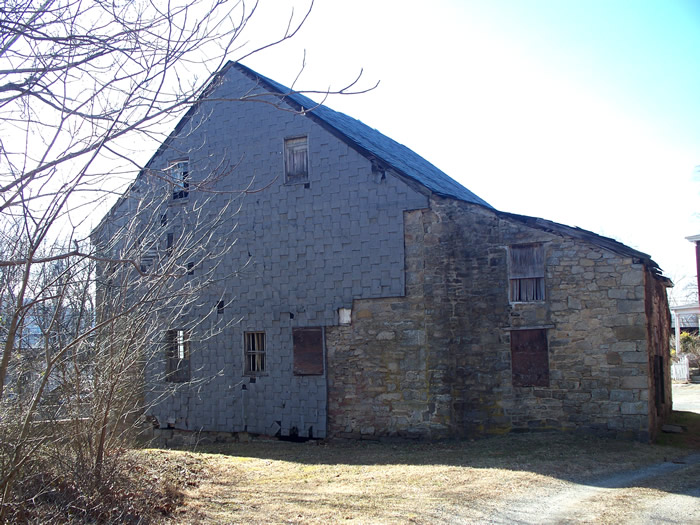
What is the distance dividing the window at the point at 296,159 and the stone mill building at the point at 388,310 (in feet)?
0.13

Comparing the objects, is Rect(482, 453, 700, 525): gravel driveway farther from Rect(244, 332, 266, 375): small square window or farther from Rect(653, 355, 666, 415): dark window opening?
Rect(244, 332, 266, 375): small square window

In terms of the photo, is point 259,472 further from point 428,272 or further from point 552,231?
point 552,231

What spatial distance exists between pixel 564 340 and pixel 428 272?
3.05 meters

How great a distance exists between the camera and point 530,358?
13.2 metres

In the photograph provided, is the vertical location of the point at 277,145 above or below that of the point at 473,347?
above

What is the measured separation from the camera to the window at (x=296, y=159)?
50.0ft

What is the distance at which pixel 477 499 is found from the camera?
27.2ft

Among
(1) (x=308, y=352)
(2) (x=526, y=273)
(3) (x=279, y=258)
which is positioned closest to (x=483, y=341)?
(2) (x=526, y=273)

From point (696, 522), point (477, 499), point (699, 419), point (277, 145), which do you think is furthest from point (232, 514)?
point (699, 419)

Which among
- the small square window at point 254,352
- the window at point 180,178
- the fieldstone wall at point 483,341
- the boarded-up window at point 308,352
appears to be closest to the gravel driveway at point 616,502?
the fieldstone wall at point 483,341

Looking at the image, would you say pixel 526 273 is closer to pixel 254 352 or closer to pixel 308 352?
pixel 308 352

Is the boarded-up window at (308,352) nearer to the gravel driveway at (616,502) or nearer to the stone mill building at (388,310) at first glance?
the stone mill building at (388,310)

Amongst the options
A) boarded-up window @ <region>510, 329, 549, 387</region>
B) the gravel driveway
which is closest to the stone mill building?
boarded-up window @ <region>510, 329, 549, 387</region>

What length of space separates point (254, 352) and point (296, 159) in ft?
15.3
